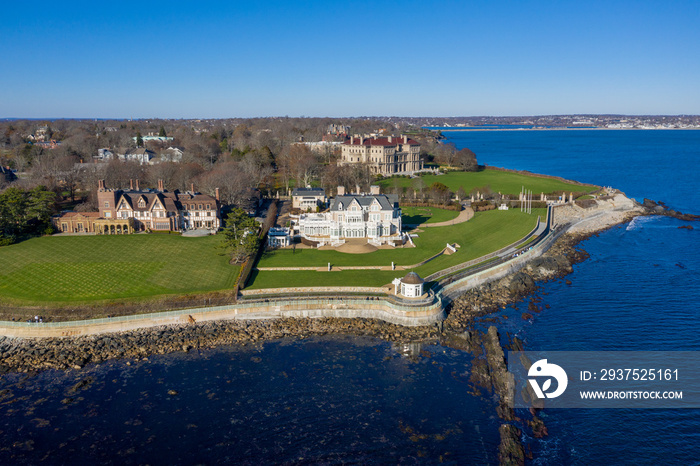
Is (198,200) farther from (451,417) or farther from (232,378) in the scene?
(451,417)

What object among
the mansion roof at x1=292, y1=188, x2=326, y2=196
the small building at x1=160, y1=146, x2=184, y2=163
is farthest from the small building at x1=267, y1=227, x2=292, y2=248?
the small building at x1=160, y1=146, x2=184, y2=163

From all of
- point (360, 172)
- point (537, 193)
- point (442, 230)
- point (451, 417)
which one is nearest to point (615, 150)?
point (537, 193)

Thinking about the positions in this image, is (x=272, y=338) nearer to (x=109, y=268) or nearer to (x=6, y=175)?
(x=109, y=268)

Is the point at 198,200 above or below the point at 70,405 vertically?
above

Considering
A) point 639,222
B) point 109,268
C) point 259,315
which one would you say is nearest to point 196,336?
point 259,315

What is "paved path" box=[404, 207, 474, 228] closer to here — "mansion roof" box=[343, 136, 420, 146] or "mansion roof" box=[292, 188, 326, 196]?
"mansion roof" box=[292, 188, 326, 196]

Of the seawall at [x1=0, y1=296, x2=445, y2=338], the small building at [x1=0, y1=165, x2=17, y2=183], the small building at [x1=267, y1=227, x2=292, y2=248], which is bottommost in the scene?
the seawall at [x1=0, y1=296, x2=445, y2=338]

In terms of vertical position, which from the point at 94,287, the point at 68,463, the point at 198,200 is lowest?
the point at 68,463
